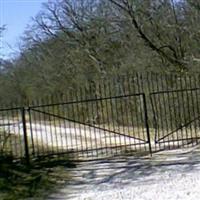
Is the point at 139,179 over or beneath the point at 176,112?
beneath

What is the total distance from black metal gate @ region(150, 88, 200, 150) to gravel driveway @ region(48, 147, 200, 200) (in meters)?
4.22

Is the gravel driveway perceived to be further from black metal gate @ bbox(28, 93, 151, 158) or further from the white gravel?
black metal gate @ bbox(28, 93, 151, 158)

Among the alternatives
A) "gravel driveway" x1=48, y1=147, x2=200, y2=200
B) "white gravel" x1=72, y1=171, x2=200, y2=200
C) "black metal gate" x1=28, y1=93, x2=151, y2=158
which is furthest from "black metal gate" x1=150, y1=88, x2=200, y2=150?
"white gravel" x1=72, y1=171, x2=200, y2=200

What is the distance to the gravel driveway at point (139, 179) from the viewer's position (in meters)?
8.91

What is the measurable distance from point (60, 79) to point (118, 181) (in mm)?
26235

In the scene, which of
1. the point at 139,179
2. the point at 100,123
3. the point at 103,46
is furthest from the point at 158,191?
the point at 103,46

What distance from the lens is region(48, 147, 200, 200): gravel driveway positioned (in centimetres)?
891

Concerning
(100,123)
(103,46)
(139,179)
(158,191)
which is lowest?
(158,191)

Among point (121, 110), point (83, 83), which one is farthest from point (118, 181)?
point (83, 83)

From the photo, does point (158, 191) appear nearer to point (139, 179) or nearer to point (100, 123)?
point (139, 179)

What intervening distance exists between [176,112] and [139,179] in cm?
917

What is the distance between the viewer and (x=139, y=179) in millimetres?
10383

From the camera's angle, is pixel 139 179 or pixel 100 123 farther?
pixel 100 123

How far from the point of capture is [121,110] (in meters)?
20.2
